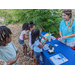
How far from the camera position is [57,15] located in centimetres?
338

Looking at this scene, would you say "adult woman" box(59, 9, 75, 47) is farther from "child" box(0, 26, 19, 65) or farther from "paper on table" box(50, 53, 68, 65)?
"child" box(0, 26, 19, 65)

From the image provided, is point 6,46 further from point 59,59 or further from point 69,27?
point 69,27

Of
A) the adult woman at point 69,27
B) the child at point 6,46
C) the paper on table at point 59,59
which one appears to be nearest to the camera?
the child at point 6,46

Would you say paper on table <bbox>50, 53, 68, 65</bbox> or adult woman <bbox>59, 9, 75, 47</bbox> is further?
adult woman <bbox>59, 9, 75, 47</bbox>

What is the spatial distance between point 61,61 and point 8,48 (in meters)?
1.27

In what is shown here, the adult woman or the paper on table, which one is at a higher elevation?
the adult woman

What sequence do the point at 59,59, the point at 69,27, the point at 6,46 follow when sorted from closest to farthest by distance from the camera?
the point at 6,46, the point at 59,59, the point at 69,27

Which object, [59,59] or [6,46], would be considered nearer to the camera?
[6,46]

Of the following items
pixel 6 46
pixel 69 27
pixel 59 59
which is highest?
pixel 69 27

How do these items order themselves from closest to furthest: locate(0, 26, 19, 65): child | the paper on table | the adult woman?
locate(0, 26, 19, 65): child, the paper on table, the adult woman

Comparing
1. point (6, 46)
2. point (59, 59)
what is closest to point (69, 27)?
point (59, 59)

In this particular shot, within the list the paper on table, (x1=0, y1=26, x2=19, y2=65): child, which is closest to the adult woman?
the paper on table

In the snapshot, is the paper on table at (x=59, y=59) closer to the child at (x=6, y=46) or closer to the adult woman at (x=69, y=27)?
the adult woman at (x=69, y=27)

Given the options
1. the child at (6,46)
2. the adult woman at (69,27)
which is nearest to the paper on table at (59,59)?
the adult woman at (69,27)
